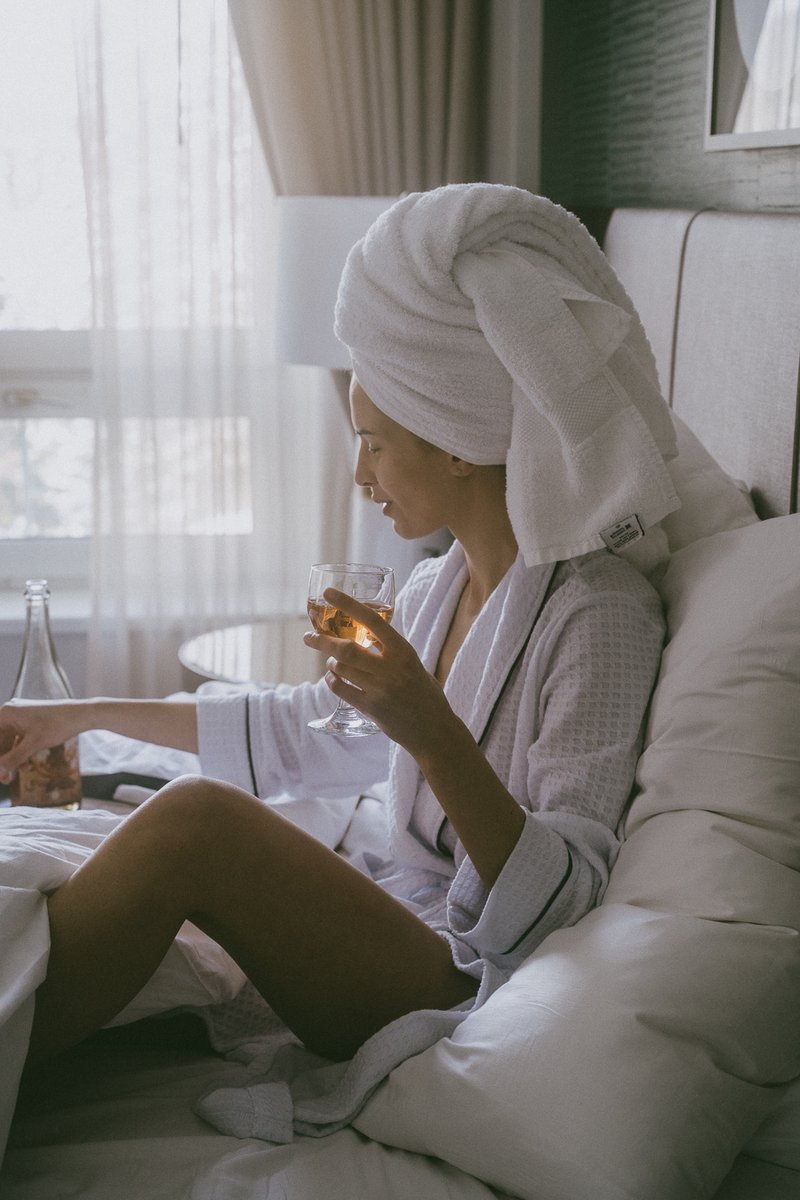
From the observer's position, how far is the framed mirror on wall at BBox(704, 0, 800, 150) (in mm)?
1793

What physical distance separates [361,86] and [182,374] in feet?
2.80

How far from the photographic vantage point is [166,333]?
Answer: 11.0 ft

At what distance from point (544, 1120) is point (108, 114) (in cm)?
289

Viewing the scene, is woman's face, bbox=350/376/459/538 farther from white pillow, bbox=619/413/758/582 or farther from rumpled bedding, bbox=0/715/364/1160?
rumpled bedding, bbox=0/715/364/1160

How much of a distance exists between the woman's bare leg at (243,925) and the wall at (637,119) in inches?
46.4

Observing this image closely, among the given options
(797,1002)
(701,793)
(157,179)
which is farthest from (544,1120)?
(157,179)

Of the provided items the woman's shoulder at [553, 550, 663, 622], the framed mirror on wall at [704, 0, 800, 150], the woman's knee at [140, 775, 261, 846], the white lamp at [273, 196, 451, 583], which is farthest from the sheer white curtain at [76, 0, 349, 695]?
the woman's knee at [140, 775, 261, 846]

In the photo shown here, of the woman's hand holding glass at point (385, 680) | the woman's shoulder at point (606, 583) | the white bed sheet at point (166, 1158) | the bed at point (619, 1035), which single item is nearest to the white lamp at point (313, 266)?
the woman's shoulder at point (606, 583)

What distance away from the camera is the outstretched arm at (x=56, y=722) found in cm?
174

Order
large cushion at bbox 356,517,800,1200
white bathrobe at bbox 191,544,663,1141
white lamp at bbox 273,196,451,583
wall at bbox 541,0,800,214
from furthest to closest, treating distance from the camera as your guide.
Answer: white lamp at bbox 273,196,451,583, wall at bbox 541,0,800,214, white bathrobe at bbox 191,544,663,1141, large cushion at bbox 356,517,800,1200

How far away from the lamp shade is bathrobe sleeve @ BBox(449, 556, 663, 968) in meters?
1.41

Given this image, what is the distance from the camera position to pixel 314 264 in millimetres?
2768

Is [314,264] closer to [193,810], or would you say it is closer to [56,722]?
[56,722]

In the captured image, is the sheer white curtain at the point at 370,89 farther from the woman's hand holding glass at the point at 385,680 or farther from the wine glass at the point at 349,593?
the woman's hand holding glass at the point at 385,680
